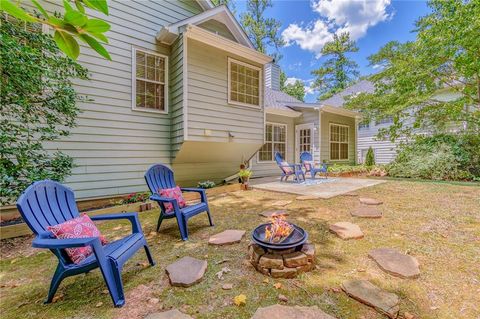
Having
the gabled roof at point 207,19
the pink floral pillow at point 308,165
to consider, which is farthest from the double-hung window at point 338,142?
the gabled roof at point 207,19

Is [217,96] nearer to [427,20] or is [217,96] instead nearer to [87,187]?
[87,187]

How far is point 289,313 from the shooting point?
1.60 metres

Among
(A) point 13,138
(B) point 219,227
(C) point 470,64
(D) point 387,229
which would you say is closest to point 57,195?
(A) point 13,138

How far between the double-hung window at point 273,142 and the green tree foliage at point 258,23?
1134 centimetres

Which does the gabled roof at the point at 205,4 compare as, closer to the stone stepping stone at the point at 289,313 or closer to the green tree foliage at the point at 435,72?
the green tree foliage at the point at 435,72

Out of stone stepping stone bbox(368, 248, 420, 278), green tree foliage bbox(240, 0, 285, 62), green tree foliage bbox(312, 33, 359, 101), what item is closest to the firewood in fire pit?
A: stone stepping stone bbox(368, 248, 420, 278)

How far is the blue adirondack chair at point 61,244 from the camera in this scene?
5.62 feet

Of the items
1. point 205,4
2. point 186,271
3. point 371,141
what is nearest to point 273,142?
point 205,4

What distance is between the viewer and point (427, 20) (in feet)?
23.1

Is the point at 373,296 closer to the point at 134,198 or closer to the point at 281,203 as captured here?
the point at 281,203

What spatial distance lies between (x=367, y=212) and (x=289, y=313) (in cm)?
275

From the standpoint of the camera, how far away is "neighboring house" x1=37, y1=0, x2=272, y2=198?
482 centimetres

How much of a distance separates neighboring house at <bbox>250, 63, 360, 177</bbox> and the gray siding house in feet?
7.67

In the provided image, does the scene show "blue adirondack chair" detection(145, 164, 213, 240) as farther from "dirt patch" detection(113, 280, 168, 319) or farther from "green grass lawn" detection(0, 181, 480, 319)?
"dirt patch" detection(113, 280, 168, 319)
